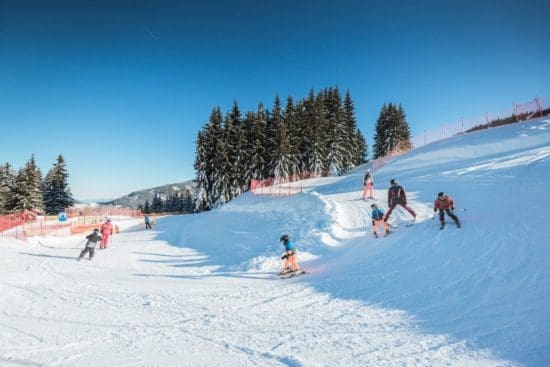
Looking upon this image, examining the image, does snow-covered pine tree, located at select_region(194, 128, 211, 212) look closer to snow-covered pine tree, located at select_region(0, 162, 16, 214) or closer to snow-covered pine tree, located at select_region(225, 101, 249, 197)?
snow-covered pine tree, located at select_region(225, 101, 249, 197)

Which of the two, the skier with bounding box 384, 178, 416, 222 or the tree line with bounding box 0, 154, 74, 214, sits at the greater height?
the tree line with bounding box 0, 154, 74, 214

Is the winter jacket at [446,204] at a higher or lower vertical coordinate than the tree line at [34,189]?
lower

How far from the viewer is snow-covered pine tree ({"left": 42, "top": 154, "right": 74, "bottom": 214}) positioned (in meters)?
49.4

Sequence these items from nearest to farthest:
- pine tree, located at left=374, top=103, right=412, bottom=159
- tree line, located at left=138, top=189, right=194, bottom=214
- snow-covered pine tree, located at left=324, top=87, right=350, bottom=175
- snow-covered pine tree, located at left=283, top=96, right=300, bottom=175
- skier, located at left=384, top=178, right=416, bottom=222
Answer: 1. skier, located at left=384, top=178, right=416, bottom=222
2. snow-covered pine tree, located at left=283, top=96, right=300, bottom=175
3. snow-covered pine tree, located at left=324, top=87, right=350, bottom=175
4. pine tree, located at left=374, top=103, right=412, bottom=159
5. tree line, located at left=138, top=189, right=194, bottom=214

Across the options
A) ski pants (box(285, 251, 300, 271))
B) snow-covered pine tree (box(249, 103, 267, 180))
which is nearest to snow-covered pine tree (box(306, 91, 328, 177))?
snow-covered pine tree (box(249, 103, 267, 180))

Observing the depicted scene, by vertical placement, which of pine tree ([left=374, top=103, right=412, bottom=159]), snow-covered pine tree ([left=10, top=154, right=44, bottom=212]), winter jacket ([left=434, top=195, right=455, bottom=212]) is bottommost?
winter jacket ([left=434, top=195, right=455, bottom=212])

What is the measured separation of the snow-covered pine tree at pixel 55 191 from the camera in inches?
1945

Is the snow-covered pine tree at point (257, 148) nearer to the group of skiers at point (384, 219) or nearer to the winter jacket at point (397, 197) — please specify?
the winter jacket at point (397, 197)

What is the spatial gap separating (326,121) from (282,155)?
9879 millimetres

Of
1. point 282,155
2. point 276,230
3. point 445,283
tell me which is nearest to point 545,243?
point 445,283

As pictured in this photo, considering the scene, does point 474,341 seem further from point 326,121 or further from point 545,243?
point 326,121

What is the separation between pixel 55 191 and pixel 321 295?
178ft

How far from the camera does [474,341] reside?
16.6 feet

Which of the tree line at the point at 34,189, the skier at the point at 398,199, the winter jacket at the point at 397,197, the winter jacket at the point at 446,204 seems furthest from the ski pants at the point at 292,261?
A: the tree line at the point at 34,189
